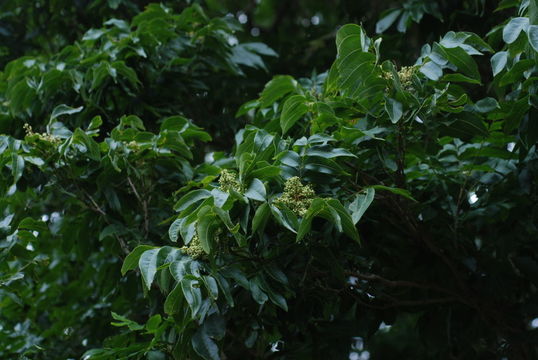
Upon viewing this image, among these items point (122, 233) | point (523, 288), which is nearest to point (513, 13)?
point (523, 288)

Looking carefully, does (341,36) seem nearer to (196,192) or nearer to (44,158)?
(196,192)

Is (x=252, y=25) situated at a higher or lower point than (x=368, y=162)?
lower

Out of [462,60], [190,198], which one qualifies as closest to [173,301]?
[190,198]

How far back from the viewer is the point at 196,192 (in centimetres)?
232

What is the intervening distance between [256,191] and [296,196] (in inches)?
5.5

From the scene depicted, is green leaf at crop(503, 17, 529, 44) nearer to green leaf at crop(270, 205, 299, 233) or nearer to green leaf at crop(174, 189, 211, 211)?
green leaf at crop(270, 205, 299, 233)

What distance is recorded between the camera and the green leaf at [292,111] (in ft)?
8.59

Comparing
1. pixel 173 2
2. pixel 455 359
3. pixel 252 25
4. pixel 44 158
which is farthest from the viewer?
pixel 252 25

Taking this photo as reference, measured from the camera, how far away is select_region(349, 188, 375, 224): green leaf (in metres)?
2.27

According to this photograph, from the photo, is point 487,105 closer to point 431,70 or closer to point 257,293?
point 431,70

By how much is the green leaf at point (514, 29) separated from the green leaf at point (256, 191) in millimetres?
901

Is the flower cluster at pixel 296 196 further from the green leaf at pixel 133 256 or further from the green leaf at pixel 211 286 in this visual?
the green leaf at pixel 133 256

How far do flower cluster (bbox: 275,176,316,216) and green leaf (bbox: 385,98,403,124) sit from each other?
14.0 inches

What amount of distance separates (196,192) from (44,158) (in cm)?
86
